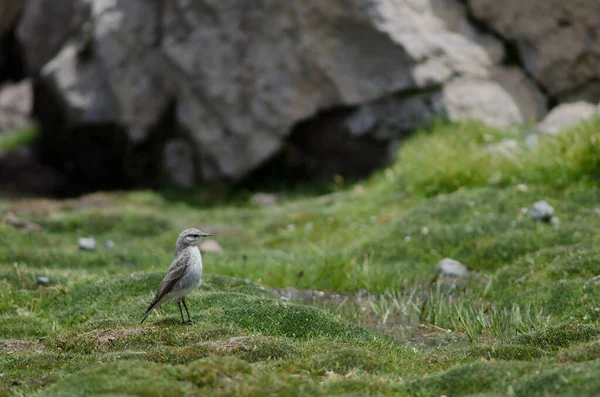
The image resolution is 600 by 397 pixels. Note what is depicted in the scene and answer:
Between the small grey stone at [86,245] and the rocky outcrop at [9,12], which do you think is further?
the rocky outcrop at [9,12]

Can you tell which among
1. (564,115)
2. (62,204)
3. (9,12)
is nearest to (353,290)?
(564,115)

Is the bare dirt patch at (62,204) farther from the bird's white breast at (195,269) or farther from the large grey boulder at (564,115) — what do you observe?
the bird's white breast at (195,269)

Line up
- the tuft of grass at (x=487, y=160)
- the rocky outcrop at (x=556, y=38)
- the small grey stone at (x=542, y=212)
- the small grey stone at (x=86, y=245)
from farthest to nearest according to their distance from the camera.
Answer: the rocky outcrop at (x=556, y=38) < the small grey stone at (x=86, y=245) < the tuft of grass at (x=487, y=160) < the small grey stone at (x=542, y=212)

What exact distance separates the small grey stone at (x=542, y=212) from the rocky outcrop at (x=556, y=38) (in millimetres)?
7773

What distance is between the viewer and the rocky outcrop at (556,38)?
65.6 feet

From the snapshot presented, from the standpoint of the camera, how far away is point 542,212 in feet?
44.2

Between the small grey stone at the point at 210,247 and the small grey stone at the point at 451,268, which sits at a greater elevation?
the small grey stone at the point at 451,268

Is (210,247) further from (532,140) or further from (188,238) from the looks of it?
(532,140)

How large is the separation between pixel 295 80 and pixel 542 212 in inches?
386

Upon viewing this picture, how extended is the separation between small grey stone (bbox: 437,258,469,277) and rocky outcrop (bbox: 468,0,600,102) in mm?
9562

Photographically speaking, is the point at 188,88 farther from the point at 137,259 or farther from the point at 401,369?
the point at 401,369

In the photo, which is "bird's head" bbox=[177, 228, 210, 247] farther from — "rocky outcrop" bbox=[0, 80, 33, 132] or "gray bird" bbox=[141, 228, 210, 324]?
"rocky outcrop" bbox=[0, 80, 33, 132]

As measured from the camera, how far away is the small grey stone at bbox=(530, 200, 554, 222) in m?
13.5

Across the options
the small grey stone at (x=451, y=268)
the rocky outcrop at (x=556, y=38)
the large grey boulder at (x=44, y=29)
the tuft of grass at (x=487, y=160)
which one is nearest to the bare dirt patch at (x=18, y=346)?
the small grey stone at (x=451, y=268)
